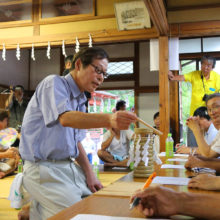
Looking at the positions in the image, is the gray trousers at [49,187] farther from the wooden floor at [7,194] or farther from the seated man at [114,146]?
the seated man at [114,146]

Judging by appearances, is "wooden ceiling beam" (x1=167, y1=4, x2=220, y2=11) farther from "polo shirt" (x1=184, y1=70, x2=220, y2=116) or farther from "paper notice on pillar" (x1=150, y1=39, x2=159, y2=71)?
"polo shirt" (x1=184, y1=70, x2=220, y2=116)

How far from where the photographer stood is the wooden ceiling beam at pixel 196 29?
13.6ft

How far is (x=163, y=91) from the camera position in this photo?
4.32m

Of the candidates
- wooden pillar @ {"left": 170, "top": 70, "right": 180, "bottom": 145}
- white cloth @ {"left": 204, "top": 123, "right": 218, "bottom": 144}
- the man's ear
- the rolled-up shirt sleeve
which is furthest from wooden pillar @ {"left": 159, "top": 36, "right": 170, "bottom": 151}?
the rolled-up shirt sleeve

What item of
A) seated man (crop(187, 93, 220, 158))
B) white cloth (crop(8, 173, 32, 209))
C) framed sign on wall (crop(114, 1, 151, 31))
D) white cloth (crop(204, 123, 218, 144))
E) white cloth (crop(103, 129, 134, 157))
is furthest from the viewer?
white cloth (crop(103, 129, 134, 157))

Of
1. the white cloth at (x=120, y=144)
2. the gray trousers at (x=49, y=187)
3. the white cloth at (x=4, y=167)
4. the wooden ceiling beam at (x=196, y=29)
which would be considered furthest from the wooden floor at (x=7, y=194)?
the wooden ceiling beam at (x=196, y=29)

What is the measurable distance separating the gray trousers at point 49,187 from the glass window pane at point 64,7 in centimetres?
377

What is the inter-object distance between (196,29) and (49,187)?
12.2 feet

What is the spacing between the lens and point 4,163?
4.15 meters

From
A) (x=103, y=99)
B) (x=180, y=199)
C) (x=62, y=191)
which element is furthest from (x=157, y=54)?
(x=103, y=99)

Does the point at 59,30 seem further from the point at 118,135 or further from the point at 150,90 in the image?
the point at 150,90

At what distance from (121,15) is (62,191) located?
353 cm

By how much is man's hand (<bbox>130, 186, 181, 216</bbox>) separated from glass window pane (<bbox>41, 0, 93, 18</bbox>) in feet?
14.1

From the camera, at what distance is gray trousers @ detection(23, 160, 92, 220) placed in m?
1.32
